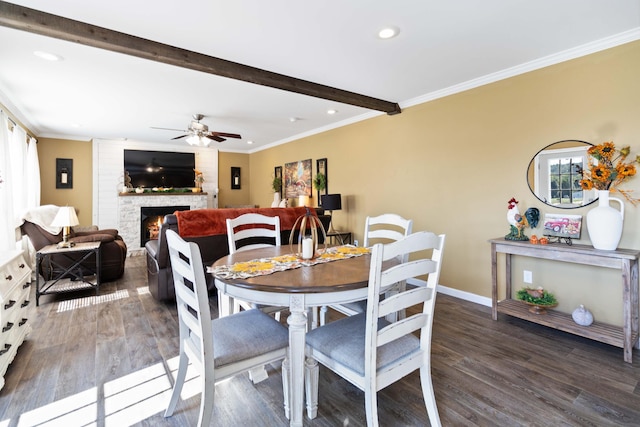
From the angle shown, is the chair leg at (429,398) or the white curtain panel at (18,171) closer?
the chair leg at (429,398)

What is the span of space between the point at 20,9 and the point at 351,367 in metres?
2.96

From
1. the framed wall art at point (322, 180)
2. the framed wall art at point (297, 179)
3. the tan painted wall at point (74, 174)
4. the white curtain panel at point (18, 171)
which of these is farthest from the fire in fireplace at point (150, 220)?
the framed wall art at point (322, 180)

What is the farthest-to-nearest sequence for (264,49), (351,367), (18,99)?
1. (18,99)
2. (264,49)
3. (351,367)

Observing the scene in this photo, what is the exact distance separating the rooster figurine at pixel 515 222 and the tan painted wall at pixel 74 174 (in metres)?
7.26

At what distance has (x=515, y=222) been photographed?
9.50ft

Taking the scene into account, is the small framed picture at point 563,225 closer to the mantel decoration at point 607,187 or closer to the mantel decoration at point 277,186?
the mantel decoration at point 607,187

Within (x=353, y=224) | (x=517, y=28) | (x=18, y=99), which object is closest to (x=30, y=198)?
(x=18, y=99)

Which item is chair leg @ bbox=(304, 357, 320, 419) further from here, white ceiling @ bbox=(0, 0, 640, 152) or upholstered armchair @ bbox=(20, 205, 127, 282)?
upholstered armchair @ bbox=(20, 205, 127, 282)

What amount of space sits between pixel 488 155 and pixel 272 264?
2.71m

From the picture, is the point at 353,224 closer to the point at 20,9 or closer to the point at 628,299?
the point at 628,299

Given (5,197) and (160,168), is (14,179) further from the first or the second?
(160,168)

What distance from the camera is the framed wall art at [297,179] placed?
5.95 meters

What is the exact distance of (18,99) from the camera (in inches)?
152

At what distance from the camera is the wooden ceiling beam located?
204 centimetres
